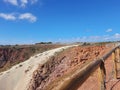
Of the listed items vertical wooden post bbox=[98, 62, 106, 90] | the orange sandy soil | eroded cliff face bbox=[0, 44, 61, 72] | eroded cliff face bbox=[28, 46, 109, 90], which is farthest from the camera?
eroded cliff face bbox=[0, 44, 61, 72]

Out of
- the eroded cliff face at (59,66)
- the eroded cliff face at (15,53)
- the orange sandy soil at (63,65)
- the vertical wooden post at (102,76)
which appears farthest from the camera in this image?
the eroded cliff face at (15,53)

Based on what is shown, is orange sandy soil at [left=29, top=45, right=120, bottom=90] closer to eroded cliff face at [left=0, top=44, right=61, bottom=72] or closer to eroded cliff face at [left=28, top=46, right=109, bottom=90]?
eroded cliff face at [left=28, top=46, right=109, bottom=90]

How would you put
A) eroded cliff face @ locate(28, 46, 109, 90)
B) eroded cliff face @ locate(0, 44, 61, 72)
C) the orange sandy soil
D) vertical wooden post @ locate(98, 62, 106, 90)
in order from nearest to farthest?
vertical wooden post @ locate(98, 62, 106, 90) < the orange sandy soil < eroded cliff face @ locate(28, 46, 109, 90) < eroded cliff face @ locate(0, 44, 61, 72)

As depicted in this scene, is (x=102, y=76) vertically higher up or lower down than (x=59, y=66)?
higher up

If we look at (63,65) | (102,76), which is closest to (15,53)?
(63,65)

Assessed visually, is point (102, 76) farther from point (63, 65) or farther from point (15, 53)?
point (15, 53)

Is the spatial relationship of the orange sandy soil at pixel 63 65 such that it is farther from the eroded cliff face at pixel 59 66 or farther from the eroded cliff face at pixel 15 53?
the eroded cliff face at pixel 15 53

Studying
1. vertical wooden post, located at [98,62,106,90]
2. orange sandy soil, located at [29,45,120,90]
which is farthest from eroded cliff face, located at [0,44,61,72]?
vertical wooden post, located at [98,62,106,90]

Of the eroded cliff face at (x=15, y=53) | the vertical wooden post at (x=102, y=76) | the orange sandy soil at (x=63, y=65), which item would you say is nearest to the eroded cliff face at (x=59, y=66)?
the orange sandy soil at (x=63, y=65)

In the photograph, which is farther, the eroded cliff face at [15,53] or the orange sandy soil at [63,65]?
the eroded cliff face at [15,53]

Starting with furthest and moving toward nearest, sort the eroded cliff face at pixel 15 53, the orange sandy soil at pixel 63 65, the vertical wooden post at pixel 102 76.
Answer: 1. the eroded cliff face at pixel 15 53
2. the orange sandy soil at pixel 63 65
3. the vertical wooden post at pixel 102 76

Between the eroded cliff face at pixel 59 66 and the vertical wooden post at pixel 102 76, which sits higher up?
the vertical wooden post at pixel 102 76

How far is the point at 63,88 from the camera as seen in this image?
1819 millimetres

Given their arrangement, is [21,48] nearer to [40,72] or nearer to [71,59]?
[40,72]
